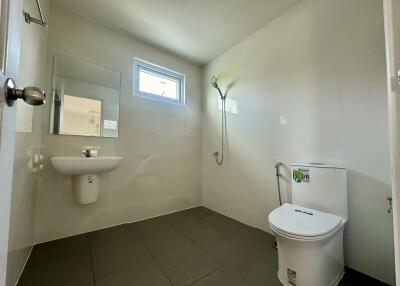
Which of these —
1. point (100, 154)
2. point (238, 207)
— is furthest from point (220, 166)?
point (100, 154)

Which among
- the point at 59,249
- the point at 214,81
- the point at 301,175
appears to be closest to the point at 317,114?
the point at 301,175

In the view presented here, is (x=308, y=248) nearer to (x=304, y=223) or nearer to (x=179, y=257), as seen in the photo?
(x=304, y=223)

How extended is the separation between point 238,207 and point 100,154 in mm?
1781

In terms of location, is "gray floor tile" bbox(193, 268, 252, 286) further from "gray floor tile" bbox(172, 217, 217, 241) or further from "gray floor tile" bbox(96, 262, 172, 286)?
"gray floor tile" bbox(172, 217, 217, 241)

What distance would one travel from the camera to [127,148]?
7.12 feet

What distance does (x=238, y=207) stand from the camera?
2.23 m

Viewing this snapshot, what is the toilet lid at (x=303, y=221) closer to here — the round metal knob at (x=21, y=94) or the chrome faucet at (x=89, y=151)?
the round metal knob at (x=21, y=94)

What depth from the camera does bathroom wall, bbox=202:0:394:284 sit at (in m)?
1.26

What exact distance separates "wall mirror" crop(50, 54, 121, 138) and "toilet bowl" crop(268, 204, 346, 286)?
1952 mm

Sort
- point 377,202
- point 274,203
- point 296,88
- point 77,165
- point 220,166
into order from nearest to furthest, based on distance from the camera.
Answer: point 377,202, point 77,165, point 296,88, point 274,203, point 220,166

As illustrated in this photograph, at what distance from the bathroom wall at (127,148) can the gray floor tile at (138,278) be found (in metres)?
0.88

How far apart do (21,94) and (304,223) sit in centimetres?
149

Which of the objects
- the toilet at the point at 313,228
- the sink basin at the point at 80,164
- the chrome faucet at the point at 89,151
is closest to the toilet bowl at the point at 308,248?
the toilet at the point at 313,228

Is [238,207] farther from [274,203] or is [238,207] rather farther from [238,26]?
[238,26]
